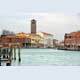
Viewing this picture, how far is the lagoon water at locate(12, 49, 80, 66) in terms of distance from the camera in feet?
33.2

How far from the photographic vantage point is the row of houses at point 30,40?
1020 cm

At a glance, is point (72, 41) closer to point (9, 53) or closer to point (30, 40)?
point (30, 40)

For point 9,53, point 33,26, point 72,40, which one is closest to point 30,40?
point 33,26

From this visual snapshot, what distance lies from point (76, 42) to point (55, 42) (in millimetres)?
328

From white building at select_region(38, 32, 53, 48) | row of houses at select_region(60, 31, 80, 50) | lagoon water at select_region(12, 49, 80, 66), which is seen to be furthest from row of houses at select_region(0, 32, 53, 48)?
row of houses at select_region(60, 31, 80, 50)

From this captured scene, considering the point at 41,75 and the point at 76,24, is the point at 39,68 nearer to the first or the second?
the point at 41,75

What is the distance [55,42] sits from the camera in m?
10.3

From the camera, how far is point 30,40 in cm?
1029

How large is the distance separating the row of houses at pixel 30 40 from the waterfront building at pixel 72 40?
23 centimetres

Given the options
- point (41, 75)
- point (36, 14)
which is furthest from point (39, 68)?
point (36, 14)

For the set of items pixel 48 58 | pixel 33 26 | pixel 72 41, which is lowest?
pixel 48 58

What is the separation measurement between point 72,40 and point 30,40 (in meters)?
0.65

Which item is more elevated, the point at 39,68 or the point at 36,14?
the point at 36,14

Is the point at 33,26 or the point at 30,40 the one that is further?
the point at 30,40
